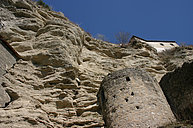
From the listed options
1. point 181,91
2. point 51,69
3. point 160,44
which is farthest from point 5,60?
point 160,44

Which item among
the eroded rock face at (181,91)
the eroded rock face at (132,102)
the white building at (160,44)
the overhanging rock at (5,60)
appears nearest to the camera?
the overhanging rock at (5,60)

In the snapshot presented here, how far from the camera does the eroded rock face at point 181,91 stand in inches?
407

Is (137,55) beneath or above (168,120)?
above

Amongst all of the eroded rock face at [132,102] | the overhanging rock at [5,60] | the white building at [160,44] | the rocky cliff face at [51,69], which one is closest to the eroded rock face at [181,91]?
the eroded rock face at [132,102]

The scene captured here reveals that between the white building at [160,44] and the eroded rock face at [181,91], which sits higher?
the white building at [160,44]

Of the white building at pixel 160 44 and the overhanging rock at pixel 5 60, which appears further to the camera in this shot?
the white building at pixel 160 44

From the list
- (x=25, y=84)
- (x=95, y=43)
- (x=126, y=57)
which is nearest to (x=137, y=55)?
(x=126, y=57)

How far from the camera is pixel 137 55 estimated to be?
58.9 feet

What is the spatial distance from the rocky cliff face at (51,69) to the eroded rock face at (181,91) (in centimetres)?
354

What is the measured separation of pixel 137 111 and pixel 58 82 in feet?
13.3

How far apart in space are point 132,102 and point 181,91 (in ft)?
11.0

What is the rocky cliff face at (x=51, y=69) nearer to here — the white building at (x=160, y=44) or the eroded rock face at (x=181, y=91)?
the eroded rock face at (x=181, y=91)

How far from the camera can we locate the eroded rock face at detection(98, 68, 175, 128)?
8547mm

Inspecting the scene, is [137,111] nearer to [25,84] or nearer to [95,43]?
[25,84]
